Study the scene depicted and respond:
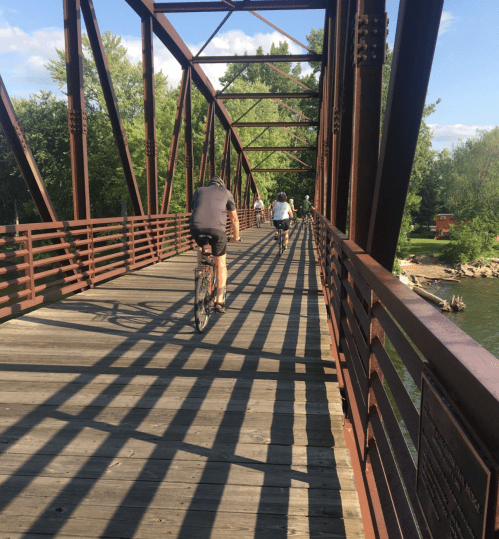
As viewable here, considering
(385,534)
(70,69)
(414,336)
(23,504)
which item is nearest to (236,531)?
(385,534)

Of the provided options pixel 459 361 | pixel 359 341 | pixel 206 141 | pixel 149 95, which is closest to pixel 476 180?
pixel 206 141

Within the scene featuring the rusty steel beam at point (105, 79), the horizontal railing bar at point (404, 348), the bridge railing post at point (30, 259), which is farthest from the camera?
the rusty steel beam at point (105, 79)

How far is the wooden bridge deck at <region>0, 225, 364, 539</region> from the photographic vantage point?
236 cm

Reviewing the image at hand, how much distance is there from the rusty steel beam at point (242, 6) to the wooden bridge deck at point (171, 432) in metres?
8.42

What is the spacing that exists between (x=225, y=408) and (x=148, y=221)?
9536 mm

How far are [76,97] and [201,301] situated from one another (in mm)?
4194

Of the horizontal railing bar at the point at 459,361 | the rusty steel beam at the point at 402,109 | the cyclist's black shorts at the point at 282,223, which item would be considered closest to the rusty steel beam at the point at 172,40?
the cyclist's black shorts at the point at 282,223

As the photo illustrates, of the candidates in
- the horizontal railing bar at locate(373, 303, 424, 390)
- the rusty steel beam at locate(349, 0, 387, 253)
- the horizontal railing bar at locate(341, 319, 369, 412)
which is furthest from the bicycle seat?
the horizontal railing bar at locate(373, 303, 424, 390)

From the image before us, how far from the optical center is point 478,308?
35625mm

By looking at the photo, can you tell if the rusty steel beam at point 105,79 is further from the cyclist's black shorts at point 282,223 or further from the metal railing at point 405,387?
the metal railing at point 405,387

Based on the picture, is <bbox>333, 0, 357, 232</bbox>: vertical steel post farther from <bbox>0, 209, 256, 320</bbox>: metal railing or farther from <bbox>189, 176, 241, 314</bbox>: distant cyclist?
<bbox>0, 209, 256, 320</bbox>: metal railing

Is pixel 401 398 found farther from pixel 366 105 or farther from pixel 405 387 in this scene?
pixel 366 105

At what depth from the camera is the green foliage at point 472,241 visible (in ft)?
178

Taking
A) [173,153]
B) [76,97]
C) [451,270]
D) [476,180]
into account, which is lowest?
[451,270]
